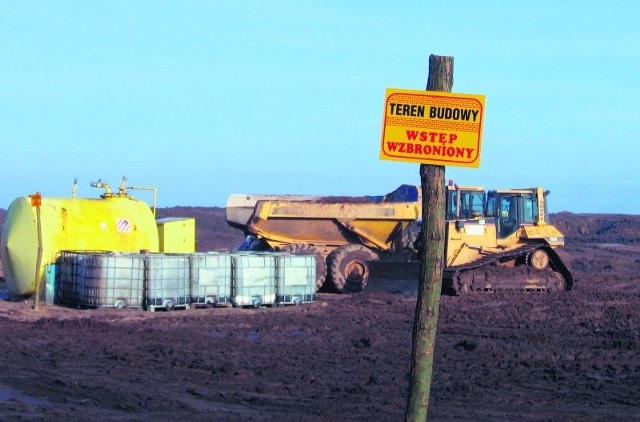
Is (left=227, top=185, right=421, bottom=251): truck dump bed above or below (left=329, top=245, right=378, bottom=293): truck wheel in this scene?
above

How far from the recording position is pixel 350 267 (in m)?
25.8

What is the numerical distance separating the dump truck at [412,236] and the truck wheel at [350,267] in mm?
24

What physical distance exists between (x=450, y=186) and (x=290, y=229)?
4156 millimetres

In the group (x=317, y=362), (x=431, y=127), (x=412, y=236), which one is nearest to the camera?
(x=431, y=127)

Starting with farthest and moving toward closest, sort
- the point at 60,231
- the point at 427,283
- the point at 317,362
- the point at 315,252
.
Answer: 1. the point at 315,252
2. the point at 60,231
3. the point at 317,362
4. the point at 427,283

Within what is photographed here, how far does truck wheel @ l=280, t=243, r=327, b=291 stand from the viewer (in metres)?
25.3

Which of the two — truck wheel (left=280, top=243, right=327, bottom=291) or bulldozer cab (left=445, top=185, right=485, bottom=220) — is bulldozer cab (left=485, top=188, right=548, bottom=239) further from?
truck wheel (left=280, top=243, right=327, bottom=291)

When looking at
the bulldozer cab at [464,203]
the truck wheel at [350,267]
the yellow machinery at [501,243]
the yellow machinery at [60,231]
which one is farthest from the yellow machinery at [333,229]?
the yellow machinery at [60,231]

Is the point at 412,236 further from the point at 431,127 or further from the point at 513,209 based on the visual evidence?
the point at 431,127

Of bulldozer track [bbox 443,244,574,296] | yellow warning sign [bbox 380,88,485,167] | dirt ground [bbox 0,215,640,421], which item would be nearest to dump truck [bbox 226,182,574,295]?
bulldozer track [bbox 443,244,574,296]

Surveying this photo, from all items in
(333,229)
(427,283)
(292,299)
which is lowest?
(292,299)

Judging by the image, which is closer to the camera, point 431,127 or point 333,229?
point 431,127

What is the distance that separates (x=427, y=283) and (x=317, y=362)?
25.8ft

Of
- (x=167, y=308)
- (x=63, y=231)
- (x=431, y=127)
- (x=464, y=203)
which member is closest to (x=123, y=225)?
(x=63, y=231)
